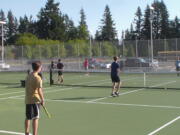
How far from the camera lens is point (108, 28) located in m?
114

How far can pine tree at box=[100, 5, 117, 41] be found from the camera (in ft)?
368

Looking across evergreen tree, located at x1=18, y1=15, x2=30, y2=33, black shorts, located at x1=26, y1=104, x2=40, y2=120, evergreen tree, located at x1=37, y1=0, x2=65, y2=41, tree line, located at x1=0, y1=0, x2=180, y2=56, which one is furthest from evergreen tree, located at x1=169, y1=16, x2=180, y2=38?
black shorts, located at x1=26, y1=104, x2=40, y2=120

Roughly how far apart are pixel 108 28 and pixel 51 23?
26.5 meters

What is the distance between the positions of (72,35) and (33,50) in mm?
51452

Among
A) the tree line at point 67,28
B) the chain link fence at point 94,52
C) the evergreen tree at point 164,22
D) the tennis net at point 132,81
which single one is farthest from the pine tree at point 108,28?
the tennis net at point 132,81

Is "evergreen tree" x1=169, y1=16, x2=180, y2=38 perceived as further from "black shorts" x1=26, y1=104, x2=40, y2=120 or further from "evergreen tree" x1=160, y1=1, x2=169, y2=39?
"black shorts" x1=26, y1=104, x2=40, y2=120

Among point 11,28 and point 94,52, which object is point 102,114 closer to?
point 94,52

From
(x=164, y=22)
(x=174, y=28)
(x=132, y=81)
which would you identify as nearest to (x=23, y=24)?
(x=164, y=22)

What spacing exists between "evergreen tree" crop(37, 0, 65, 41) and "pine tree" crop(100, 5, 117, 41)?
75.1ft

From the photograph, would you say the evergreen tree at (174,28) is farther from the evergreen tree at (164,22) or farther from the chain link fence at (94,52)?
the chain link fence at (94,52)

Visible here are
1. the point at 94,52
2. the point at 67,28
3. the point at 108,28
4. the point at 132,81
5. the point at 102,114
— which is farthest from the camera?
the point at 108,28

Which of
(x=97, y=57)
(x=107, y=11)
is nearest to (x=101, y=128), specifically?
(x=97, y=57)

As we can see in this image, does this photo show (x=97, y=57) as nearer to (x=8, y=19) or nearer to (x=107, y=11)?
(x=107, y=11)

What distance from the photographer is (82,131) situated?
940 centimetres
